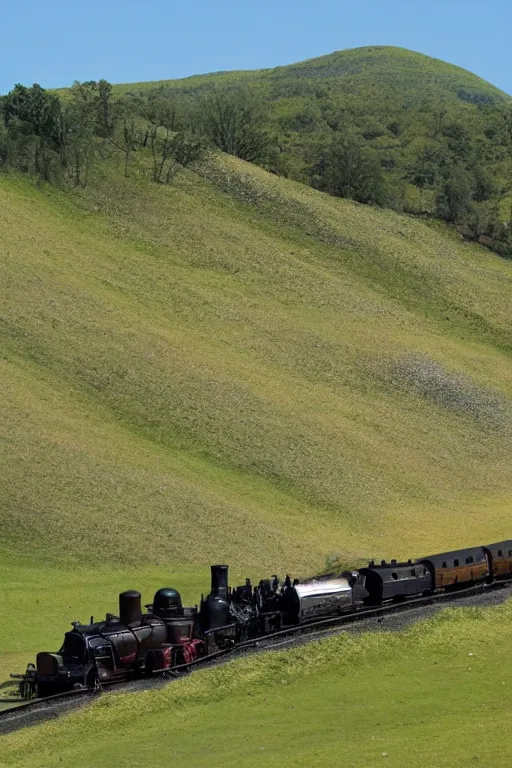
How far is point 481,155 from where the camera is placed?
538 feet

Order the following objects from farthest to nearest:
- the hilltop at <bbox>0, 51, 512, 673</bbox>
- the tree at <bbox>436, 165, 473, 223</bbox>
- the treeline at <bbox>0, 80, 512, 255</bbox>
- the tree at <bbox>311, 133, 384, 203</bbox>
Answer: the tree at <bbox>436, 165, 473, 223</bbox> < the tree at <bbox>311, 133, 384, 203</bbox> < the treeline at <bbox>0, 80, 512, 255</bbox> < the hilltop at <bbox>0, 51, 512, 673</bbox>

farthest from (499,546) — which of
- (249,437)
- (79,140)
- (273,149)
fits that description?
(273,149)

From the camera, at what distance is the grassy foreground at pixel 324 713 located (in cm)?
2828

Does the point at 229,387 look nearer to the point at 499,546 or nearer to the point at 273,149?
the point at 499,546

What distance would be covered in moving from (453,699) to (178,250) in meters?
76.2

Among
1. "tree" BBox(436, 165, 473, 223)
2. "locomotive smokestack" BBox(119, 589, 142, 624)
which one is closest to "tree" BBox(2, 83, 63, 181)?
"tree" BBox(436, 165, 473, 223)

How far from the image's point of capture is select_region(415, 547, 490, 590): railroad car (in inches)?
1716

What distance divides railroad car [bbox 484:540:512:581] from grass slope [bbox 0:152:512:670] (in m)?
14.0

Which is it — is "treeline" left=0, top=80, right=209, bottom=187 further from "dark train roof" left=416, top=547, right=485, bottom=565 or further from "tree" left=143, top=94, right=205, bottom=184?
"dark train roof" left=416, top=547, right=485, bottom=565

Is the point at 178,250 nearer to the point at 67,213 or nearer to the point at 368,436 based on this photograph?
the point at 67,213

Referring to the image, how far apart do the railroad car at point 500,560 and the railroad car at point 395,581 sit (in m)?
3.75

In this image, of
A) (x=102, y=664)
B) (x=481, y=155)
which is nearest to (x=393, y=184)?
(x=481, y=155)

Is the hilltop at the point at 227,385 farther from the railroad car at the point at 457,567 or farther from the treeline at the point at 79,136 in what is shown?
the railroad car at the point at 457,567

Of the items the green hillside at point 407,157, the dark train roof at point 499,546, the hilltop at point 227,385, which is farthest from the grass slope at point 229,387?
the dark train roof at point 499,546
